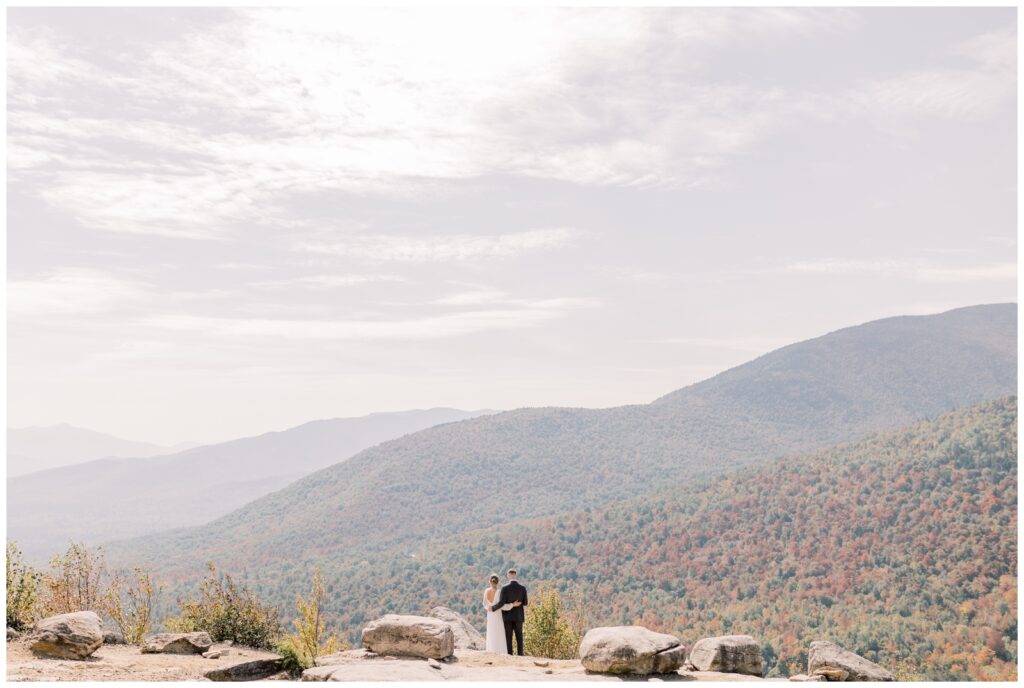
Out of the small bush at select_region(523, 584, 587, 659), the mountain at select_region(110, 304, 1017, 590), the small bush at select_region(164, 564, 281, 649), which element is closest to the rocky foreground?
the small bush at select_region(164, 564, 281, 649)

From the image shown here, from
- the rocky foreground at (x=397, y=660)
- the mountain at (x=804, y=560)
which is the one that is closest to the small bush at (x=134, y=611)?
the rocky foreground at (x=397, y=660)

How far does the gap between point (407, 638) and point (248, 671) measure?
124 inches

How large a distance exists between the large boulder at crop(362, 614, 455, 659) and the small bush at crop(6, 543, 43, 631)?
28.5 ft

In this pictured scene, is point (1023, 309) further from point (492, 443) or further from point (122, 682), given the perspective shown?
point (492, 443)

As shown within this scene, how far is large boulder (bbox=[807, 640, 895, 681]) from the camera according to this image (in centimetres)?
1680

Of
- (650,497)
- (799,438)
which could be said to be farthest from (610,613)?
(799,438)

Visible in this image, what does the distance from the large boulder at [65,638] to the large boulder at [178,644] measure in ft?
4.87

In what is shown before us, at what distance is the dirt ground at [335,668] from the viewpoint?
13.6 meters

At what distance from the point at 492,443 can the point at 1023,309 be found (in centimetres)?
13588

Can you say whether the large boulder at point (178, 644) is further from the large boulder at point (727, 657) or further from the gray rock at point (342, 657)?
the large boulder at point (727, 657)

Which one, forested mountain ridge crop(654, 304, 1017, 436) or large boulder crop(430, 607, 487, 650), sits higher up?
forested mountain ridge crop(654, 304, 1017, 436)

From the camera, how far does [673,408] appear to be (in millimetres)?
161750

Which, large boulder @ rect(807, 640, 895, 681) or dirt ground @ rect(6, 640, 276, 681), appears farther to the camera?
large boulder @ rect(807, 640, 895, 681)

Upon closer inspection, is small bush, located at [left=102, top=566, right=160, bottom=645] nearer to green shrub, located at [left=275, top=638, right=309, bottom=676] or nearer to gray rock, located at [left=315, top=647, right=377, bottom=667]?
green shrub, located at [left=275, top=638, right=309, bottom=676]
